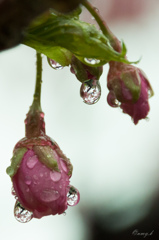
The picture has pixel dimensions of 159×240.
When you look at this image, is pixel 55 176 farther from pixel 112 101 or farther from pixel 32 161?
pixel 112 101

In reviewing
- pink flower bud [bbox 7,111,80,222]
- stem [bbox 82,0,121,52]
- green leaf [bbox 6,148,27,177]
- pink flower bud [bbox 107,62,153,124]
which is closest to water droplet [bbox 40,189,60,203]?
pink flower bud [bbox 7,111,80,222]

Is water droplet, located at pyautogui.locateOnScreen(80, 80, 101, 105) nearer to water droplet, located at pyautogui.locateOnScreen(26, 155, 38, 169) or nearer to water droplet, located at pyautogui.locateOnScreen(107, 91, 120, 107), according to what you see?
water droplet, located at pyautogui.locateOnScreen(107, 91, 120, 107)

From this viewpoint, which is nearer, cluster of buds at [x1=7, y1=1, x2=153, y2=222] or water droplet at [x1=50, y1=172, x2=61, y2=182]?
cluster of buds at [x1=7, y1=1, x2=153, y2=222]

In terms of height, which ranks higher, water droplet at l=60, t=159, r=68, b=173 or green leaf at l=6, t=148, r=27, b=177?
green leaf at l=6, t=148, r=27, b=177

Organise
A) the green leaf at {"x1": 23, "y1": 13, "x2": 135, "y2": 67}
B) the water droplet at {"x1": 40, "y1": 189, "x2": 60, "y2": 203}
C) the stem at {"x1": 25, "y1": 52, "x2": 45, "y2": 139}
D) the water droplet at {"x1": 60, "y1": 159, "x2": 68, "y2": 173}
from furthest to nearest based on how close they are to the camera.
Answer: the stem at {"x1": 25, "y1": 52, "x2": 45, "y2": 139}, the water droplet at {"x1": 60, "y1": 159, "x2": 68, "y2": 173}, the water droplet at {"x1": 40, "y1": 189, "x2": 60, "y2": 203}, the green leaf at {"x1": 23, "y1": 13, "x2": 135, "y2": 67}

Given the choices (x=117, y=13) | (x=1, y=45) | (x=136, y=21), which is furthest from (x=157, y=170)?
(x=1, y=45)

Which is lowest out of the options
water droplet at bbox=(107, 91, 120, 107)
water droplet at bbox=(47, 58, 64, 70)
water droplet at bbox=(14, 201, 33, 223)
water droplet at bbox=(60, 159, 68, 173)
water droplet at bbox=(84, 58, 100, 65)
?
water droplet at bbox=(14, 201, 33, 223)

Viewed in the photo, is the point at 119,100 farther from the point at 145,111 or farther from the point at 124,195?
the point at 124,195
